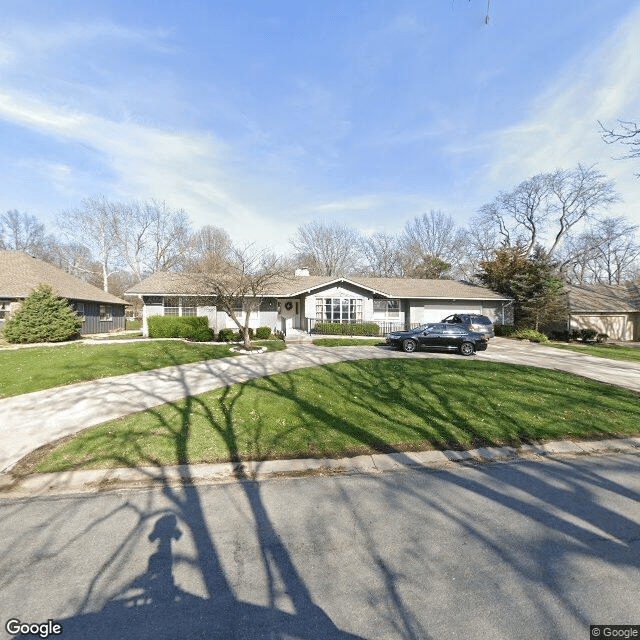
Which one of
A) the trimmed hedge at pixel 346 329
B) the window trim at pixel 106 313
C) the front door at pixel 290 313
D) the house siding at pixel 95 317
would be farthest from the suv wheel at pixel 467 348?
the window trim at pixel 106 313

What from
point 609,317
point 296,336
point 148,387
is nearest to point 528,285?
point 609,317

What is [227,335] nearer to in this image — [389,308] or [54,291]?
[54,291]

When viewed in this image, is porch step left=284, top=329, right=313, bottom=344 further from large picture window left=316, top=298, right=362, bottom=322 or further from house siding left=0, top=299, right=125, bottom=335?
house siding left=0, top=299, right=125, bottom=335

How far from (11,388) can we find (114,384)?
8.10 feet

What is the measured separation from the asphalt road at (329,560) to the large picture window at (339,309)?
18.5 m

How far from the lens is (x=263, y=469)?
15.6 feet

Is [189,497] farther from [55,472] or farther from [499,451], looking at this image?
[499,451]

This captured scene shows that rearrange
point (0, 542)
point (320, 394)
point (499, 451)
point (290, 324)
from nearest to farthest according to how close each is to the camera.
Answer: point (0, 542) < point (499, 451) < point (320, 394) < point (290, 324)

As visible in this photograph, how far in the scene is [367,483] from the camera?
4406 mm

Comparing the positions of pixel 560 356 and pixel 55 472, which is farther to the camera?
pixel 560 356

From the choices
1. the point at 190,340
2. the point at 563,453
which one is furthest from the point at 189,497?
the point at 190,340

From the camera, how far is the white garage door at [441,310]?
80.1 ft

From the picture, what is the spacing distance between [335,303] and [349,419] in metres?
16.6

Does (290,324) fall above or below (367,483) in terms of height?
above
